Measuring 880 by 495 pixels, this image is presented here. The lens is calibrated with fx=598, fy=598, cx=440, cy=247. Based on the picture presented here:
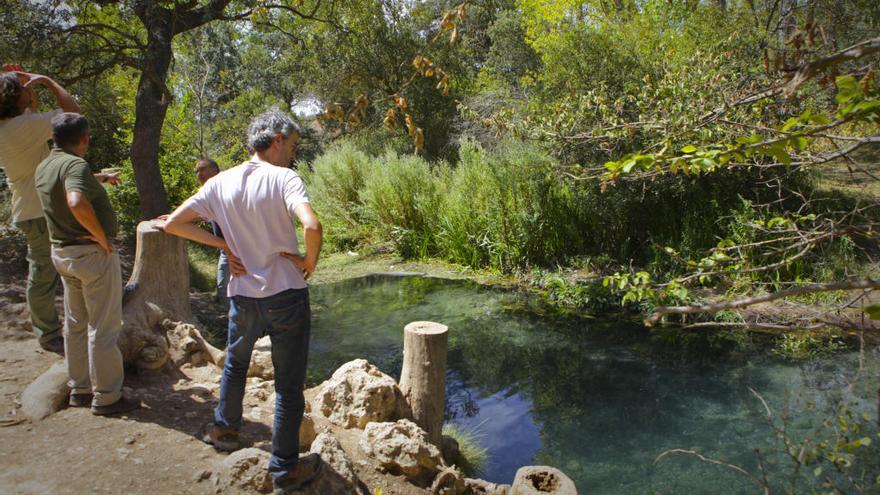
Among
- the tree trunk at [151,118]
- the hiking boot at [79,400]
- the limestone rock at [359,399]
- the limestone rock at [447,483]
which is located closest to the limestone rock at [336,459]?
the limestone rock at [447,483]

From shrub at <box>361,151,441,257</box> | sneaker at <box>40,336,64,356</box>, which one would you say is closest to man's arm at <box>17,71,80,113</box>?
sneaker at <box>40,336,64,356</box>

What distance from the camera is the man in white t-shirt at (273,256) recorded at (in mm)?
2668

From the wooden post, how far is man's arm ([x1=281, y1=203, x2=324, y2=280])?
1.41 m

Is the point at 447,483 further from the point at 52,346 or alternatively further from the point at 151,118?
the point at 151,118

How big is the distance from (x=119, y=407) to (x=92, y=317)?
22.4 inches

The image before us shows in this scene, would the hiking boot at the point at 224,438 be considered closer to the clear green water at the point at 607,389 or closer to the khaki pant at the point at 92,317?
the khaki pant at the point at 92,317

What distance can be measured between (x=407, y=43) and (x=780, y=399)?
13195 millimetres

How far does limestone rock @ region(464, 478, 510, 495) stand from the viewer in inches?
147

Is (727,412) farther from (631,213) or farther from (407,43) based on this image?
(407,43)

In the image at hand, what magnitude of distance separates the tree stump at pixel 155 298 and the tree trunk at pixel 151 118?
2692 millimetres

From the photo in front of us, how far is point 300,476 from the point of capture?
9.38 feet

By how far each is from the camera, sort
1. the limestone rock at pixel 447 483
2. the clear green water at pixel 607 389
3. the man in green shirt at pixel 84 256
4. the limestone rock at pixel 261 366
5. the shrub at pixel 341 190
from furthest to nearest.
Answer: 1. the shrub at pixel 341 190
2. the limestone rock at pixel 261 366
3. the clear green water at pixel 607 389
4. the limestone rock at pixel 447 483
5. the man in green shirt at pixel 84 256

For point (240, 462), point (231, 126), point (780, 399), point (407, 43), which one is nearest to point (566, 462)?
point (780, 399)

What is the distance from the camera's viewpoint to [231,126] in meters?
14.4
